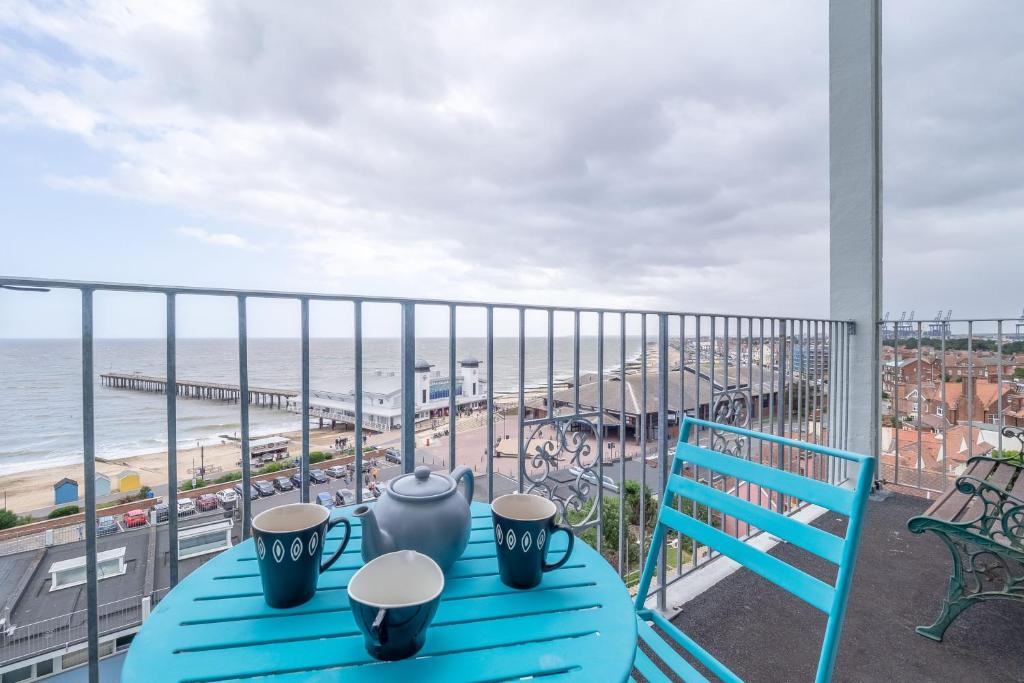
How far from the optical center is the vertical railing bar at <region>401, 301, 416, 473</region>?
4.72ft

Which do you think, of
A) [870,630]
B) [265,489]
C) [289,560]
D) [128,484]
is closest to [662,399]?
[870,630]

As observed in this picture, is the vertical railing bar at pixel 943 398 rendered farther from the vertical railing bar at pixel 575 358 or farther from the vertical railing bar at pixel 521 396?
the vertical railing bar at pixel 521 396

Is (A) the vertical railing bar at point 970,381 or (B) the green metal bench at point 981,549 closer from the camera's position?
(B) the green metal bench at point 981,549

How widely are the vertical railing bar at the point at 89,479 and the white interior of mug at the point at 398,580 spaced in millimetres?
896

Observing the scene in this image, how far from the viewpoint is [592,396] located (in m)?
2.17

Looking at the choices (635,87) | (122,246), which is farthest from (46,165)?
(635,87)

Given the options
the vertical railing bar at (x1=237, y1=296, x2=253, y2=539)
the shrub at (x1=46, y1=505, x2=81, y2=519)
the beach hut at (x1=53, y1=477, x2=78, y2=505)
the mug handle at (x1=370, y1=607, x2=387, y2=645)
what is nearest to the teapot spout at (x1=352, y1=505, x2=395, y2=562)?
the mug handle at (x1=370, y1=607, x2=387, y2=645)

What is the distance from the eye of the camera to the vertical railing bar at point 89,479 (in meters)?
1.02

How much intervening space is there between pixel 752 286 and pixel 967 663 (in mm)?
6707

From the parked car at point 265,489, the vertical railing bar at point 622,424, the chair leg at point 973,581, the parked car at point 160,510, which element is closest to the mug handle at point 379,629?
the vertical railing bar at point 622,424

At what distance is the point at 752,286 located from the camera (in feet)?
24.6

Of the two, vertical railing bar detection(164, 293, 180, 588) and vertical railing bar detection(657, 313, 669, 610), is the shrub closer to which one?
vertical railing bar detection(164, 293, 180, 588)

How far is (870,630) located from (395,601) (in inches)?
91.0

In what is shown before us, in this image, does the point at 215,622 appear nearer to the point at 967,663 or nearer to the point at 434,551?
the point at 434,551
